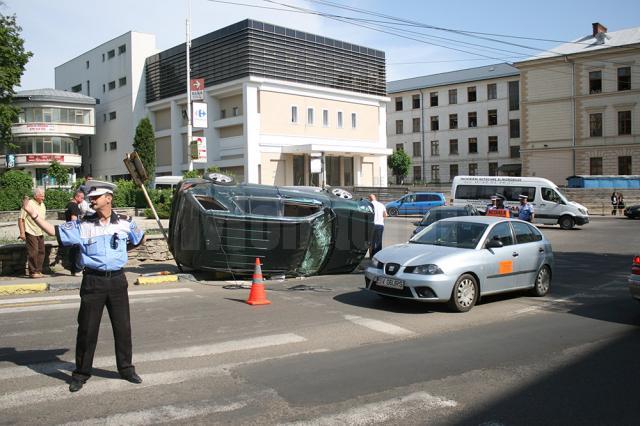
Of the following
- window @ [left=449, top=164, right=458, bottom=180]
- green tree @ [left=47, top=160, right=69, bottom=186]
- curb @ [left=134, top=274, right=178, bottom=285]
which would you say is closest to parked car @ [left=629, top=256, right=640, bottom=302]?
curb @ [left=134, top=274, right=178, bottom=285]

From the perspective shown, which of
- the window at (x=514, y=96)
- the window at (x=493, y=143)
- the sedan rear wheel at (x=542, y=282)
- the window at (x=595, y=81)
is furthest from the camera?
the window at (x=493, y=143)

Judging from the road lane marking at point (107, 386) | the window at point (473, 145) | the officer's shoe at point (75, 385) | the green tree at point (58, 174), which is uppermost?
the window at point (473, 145)

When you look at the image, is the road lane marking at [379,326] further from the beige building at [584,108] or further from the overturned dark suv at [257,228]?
the beige building at [584,108]

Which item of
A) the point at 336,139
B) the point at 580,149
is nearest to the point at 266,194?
the point at 336,139

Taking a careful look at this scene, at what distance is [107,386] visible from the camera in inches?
207

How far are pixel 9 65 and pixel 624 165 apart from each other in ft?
176

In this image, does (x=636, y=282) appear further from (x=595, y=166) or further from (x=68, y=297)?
(x=595, y=166)

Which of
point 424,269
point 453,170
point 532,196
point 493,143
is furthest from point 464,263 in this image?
point 453,170

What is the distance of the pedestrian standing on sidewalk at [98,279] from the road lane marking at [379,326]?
342cm

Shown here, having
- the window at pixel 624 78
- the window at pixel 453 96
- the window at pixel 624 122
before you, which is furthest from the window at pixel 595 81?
the window at pixel 453 96

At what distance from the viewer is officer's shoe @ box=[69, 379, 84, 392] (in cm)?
508

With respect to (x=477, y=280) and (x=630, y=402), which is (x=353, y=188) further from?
(x=630, y=402)

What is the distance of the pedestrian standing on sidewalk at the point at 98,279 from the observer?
522 centimetres

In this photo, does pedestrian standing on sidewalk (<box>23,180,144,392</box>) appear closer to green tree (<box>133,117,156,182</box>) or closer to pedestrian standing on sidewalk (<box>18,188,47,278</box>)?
pedestrian standing on sidewalk (<box>18,188,47,278</box>)
